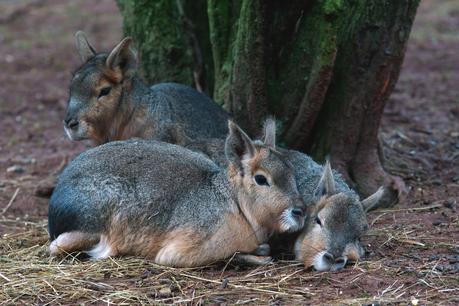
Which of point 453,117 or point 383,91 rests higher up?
point 383,91

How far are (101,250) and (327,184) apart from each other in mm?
1503

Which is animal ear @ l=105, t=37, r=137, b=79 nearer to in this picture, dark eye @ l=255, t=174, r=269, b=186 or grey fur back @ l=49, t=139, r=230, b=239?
grey fur back @ l=49, t=139, r=230, b=239

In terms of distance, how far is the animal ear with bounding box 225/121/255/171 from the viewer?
5.60 meters

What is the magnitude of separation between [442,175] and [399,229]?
1.80 m

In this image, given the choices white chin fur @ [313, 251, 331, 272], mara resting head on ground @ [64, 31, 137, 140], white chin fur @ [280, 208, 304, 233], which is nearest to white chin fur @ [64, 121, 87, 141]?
mara resting head on ground @ [64, 31, 137, 140]

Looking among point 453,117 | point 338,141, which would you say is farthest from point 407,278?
point 453,117

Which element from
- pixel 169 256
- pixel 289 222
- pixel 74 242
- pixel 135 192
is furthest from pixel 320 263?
pixel 74 242

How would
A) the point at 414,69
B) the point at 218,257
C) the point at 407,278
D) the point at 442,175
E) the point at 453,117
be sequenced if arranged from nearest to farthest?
the point at 407,278
the point at 218,257
the point at 442,175
the point at 453,117
the point at 414,69

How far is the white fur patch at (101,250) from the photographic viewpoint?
5.51 m

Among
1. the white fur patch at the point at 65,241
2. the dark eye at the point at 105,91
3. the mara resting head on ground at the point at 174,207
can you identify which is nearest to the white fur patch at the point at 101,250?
the mara resting head on ground at the point at 174,207

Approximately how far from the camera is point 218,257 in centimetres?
548

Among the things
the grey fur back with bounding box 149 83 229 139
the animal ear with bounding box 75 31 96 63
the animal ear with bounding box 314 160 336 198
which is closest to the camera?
the animal ear with bounding box 314 160 336 198

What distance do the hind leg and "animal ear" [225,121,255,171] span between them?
996 millimetres

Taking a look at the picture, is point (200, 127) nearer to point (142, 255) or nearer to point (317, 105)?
point (317, 105)
